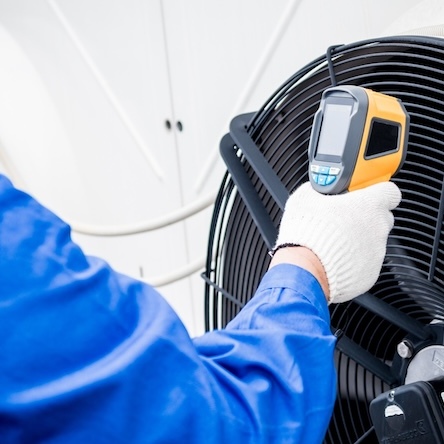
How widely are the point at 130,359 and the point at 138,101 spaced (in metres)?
1.91

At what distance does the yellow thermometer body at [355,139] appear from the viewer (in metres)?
1.08

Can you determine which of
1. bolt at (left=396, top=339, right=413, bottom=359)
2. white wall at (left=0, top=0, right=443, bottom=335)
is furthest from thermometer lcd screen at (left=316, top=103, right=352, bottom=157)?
white wall at (left=0, top=0, right=443, bottom=335)

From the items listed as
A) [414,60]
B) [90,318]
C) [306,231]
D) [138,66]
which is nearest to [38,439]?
[90,318]

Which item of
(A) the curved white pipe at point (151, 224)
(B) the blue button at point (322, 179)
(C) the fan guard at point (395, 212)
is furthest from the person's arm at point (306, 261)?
(A) the curved white pipe at point (151, 224)

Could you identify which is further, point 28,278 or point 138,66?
point 138,66

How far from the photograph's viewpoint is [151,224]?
2.45 metres

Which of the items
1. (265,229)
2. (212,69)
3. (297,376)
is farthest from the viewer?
(212,69)

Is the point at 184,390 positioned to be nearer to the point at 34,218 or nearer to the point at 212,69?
the point at 34,218

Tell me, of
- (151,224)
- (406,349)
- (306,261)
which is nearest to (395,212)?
(406,349)

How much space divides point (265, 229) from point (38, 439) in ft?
2.39

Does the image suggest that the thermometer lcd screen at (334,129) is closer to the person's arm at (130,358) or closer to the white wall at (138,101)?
the person's arm at (130,358)

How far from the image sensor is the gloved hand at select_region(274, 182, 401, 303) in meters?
1.08

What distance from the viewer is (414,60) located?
1261mm

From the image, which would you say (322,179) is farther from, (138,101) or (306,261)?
(138,101)
